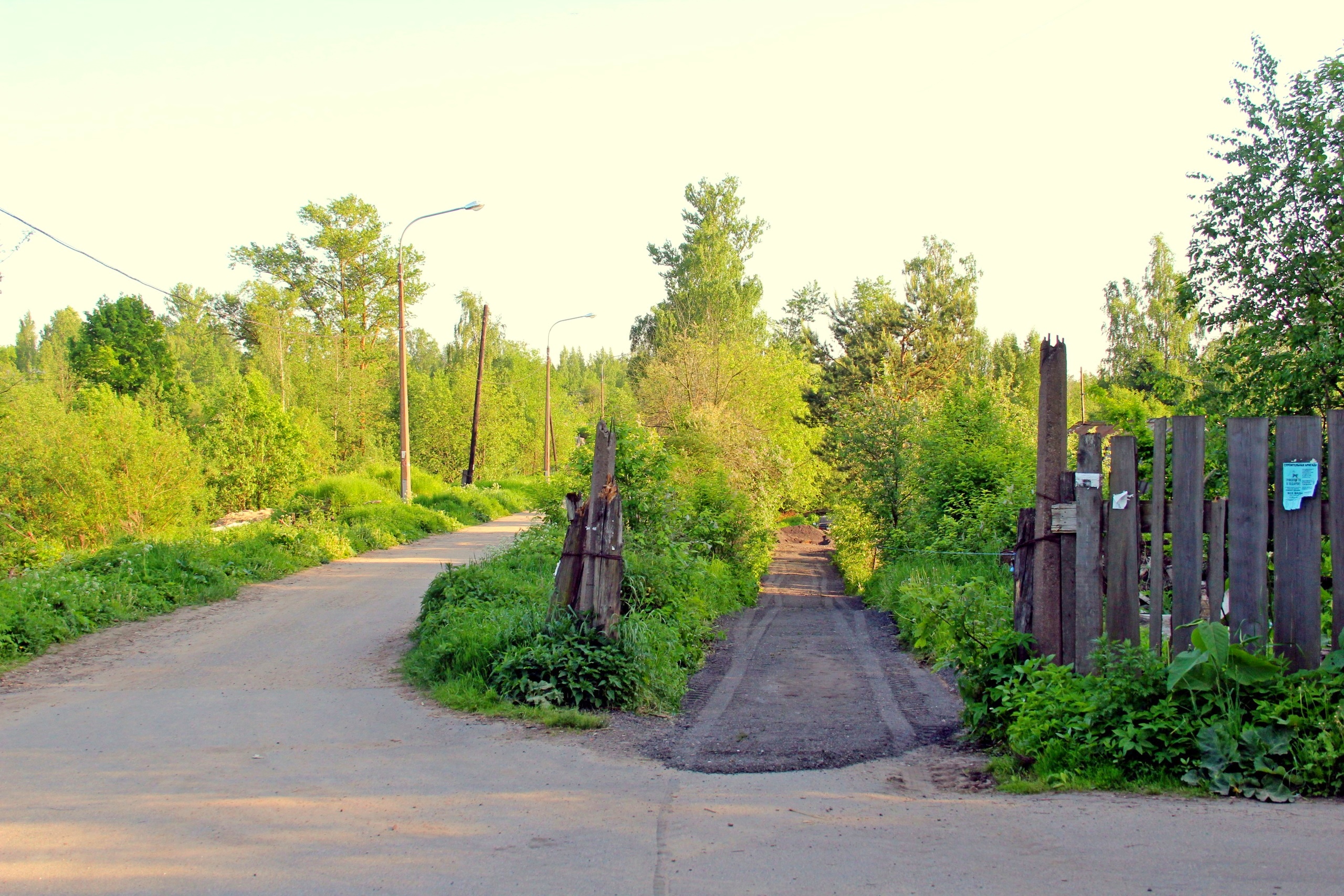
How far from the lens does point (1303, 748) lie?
4.29 metres

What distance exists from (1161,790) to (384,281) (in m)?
53.2

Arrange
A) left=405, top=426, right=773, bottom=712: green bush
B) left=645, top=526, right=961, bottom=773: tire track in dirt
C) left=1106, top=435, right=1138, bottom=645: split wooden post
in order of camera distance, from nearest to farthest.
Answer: left=1106, top=435, right=1138, bottom=645: split wooden post < left=645, top=526, right=961, bottom=773: tire track in dirt < left=405, top=426, right=773, bottom=712: green bush

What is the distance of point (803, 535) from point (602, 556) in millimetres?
35811

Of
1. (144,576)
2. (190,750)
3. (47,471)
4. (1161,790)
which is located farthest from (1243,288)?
(47,471)

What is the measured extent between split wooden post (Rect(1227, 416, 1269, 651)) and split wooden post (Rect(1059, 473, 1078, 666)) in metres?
0.76

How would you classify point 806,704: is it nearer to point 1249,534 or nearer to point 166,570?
point 1249,534

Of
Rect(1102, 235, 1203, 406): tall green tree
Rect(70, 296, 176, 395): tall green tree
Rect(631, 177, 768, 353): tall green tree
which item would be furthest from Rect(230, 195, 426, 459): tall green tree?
Rect(1102, 235, 1203, 406): tall green tree

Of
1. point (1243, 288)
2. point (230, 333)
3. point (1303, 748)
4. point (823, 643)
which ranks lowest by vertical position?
point (823, 643)

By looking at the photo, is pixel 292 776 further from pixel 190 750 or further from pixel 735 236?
pixel 735 236

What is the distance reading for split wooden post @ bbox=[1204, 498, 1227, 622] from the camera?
4.76 meters

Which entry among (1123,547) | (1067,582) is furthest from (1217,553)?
(1067,582)

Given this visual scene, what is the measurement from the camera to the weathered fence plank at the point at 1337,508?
4.60 metres

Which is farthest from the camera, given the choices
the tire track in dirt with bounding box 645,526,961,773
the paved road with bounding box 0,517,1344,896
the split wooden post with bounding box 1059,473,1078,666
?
the tire track in dirt with bounding box 645,526,961,773

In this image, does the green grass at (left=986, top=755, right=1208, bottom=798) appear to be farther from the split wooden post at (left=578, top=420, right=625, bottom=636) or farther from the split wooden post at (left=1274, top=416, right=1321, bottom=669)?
the split wooden post at (left=578, top=420, right=625, bottom=636)
